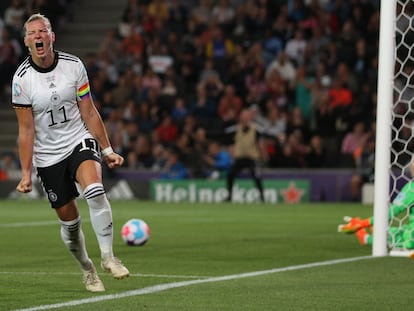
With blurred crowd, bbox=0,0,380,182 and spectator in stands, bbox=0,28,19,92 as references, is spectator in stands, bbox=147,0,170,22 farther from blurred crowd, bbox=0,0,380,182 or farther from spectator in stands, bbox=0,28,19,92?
spectator in stands, bbox=0,28,19,92

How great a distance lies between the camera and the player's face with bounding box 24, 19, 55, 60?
25.2 ft

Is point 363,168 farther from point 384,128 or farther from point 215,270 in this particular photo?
point 215,270

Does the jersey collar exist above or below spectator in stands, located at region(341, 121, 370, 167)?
above

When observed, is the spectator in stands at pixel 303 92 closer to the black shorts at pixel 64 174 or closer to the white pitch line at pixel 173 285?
the white pitch line at pixel 173 285

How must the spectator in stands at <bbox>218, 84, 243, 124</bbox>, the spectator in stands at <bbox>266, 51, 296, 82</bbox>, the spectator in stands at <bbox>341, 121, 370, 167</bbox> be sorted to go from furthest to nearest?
1. the spectator in stands at <bbox>266, 51, 296, 82</bbox>
2. the spectator in stands at <bbox>218, 84, 243, 124</bbox>
3. the spectator in stands at <bbox>341, 121, 370, 167</bbox>

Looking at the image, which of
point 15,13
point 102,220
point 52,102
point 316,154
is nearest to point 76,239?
point 102,220

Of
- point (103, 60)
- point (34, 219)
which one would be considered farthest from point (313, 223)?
point (103, 60)

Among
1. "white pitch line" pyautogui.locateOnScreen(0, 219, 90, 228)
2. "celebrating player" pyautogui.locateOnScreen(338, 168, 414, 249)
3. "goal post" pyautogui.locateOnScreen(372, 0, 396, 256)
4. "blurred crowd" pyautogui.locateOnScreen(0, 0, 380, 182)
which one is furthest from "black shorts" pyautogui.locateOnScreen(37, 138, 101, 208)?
"blurred crowd" pyautogui.locateOnScreen(0, 0, 380, 182)

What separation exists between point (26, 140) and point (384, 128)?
4.09m

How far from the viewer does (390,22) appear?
10641 mm

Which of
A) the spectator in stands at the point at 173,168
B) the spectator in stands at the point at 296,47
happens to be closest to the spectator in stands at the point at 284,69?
the spectator in stands at the point at 296,47

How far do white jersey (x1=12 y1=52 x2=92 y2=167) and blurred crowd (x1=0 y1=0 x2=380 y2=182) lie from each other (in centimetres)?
1472

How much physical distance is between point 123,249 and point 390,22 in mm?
3604

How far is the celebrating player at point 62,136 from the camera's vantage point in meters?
7.73
